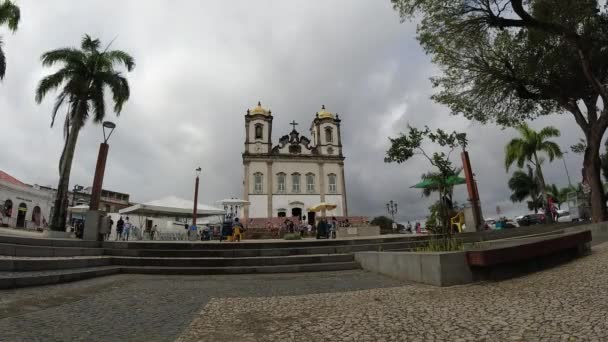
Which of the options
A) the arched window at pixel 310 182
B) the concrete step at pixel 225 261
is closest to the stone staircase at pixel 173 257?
the concrete step at pixel 225 261

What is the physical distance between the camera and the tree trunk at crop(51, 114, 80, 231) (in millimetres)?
12662

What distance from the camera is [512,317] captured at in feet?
9.54

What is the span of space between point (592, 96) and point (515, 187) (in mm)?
40473

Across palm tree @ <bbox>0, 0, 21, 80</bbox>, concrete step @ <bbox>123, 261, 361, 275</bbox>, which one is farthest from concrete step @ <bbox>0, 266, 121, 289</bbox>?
palm tree @ <bbox>0, 0, 21, 80</bbox>

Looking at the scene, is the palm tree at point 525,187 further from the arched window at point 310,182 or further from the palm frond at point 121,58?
the palm frond at point 121,58

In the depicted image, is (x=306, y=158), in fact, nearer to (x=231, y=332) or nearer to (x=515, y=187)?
(x=515, y=187)

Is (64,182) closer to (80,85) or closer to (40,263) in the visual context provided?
(80,85)

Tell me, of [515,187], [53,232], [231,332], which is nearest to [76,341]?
[231,332]

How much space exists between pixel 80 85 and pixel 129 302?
1361cm

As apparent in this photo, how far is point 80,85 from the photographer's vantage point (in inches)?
549

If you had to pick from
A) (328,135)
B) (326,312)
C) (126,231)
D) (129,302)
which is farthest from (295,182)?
(326,312)

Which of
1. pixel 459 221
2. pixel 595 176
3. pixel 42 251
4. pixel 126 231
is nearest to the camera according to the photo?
pixel 42 251

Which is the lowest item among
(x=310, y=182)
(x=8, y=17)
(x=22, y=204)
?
(x=22, y=204)

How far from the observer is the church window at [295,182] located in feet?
125
